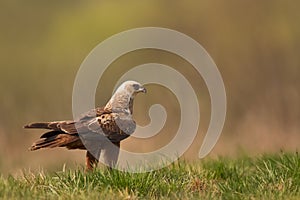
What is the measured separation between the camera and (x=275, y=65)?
14.6m

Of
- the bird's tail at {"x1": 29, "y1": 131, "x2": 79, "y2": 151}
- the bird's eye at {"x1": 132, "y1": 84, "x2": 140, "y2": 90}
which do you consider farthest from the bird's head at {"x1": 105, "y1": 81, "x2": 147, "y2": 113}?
the bird's tail at {"x1": 29, "y1": 131, "x2": 79, "y2": 151}

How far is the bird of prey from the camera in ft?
24.8

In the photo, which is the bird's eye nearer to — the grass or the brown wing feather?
the brown wing feather

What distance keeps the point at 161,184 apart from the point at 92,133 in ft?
3.50

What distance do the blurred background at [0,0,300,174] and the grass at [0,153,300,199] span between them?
2197mm

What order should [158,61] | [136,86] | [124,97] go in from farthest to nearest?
[158,61]
[136,86]
[124,97]

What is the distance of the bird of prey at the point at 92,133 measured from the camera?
24.8 feet

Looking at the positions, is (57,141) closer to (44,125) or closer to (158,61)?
(44,125)

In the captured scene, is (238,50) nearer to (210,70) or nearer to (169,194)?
(210,70)

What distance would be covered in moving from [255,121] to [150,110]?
6.32ft

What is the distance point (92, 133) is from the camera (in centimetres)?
760

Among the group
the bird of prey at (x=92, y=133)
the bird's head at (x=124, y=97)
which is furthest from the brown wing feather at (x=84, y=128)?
the bird's head at (x=124, y=97)

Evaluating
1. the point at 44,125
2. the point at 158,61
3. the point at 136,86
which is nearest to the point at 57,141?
the point at 44,125

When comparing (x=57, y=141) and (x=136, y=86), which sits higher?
(x=136, y=86)
